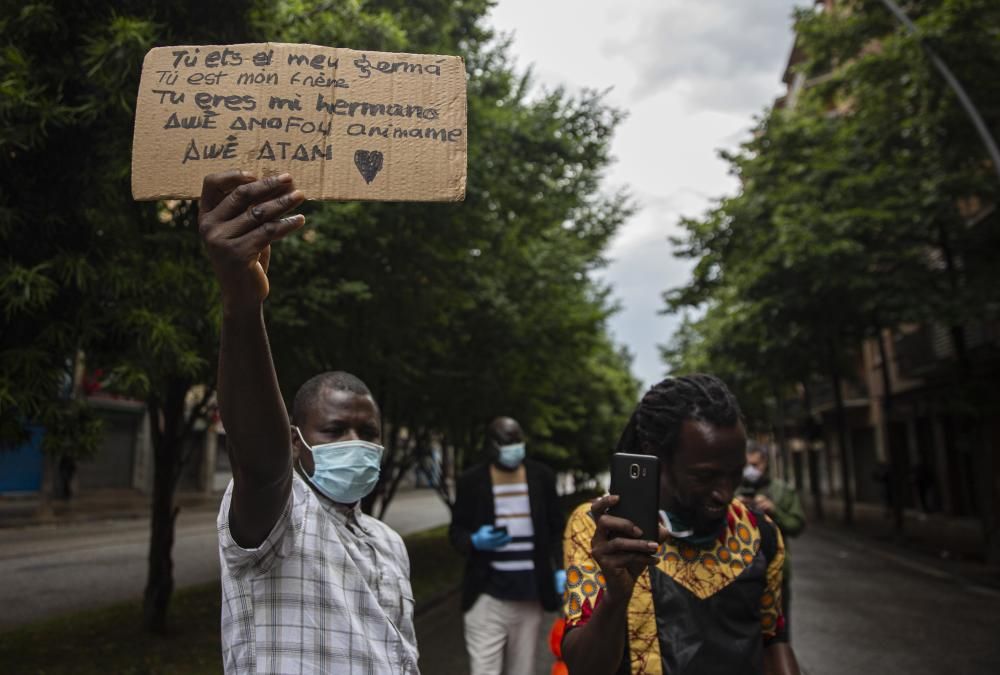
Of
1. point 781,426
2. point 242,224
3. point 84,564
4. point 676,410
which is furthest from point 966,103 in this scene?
point 781,426

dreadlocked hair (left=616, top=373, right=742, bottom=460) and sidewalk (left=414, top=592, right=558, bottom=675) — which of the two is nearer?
dreadlocked hair (left=616, top=373, right=742, bottom=460)

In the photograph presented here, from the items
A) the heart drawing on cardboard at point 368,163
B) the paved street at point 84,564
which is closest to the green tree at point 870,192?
the paved street at point 84,564

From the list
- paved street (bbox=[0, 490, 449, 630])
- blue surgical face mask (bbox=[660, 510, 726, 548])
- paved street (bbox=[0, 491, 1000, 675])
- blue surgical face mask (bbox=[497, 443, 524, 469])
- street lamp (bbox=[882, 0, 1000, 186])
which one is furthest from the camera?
street lamp (bbox=[882, 0, 1000, 186])

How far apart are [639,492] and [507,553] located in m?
3.55

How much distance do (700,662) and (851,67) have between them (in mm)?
14927

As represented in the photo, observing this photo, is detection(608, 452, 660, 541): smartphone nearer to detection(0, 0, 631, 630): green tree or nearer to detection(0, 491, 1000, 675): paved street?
detection(0, 0, 631, 630): green tree

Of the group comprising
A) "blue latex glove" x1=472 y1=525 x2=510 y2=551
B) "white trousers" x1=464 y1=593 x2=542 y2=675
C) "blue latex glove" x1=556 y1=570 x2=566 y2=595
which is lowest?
"white trousers" x1=464 y1=593 x2=542 y2=675

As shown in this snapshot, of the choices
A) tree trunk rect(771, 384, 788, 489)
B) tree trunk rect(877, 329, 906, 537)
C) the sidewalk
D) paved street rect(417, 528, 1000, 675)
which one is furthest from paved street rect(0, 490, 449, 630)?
tree trunk rect(877, 329, 906, 537)

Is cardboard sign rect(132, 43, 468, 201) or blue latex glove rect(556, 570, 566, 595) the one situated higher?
cardboard sign rect(132, 43, 468, 201)

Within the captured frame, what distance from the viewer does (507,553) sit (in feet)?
16.5

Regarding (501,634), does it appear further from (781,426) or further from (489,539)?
(781,426)

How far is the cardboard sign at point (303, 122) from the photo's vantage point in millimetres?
1762

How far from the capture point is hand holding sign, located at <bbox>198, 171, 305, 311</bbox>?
1.47 meters

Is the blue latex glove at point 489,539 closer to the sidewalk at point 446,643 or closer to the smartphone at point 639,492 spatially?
the sidewalk at point 446,643
